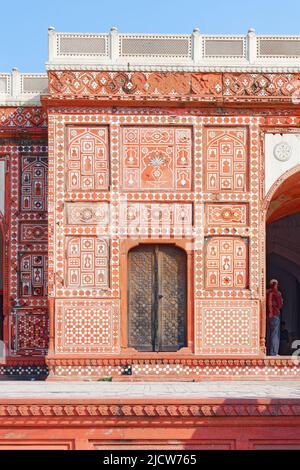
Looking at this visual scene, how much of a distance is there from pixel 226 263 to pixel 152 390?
130 inches

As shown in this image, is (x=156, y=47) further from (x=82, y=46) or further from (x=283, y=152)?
(x=283, y=152)

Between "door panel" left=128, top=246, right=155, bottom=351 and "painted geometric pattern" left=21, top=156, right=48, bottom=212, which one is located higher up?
"painted geometric pattern" left=21, top=156, right=48, bottom=212

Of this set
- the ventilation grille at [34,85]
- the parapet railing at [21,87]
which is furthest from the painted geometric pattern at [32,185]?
the ventilation grille at [34,85]

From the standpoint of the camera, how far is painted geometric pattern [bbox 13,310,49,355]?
50.5 feet

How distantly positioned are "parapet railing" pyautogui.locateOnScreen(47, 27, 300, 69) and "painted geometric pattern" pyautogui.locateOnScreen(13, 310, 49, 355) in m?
4.42

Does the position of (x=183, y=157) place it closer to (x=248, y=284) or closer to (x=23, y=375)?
(x=248, y=284)

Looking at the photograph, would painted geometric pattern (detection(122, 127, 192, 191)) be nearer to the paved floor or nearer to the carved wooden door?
the carved wooden door

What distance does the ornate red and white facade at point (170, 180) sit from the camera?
14086 millimetres

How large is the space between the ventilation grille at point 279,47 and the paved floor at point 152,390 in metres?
5.44

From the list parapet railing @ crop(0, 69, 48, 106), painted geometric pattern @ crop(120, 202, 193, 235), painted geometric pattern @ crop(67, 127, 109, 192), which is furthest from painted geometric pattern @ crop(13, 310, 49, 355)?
parapet railing @ crop(0, 69, 48, 106)

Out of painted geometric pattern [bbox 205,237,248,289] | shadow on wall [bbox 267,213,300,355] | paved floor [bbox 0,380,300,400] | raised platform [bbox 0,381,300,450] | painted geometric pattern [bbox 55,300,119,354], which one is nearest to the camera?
raised platform [bbox 0,381,300,450]

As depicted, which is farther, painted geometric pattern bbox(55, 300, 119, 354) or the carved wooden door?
the carved wooden door

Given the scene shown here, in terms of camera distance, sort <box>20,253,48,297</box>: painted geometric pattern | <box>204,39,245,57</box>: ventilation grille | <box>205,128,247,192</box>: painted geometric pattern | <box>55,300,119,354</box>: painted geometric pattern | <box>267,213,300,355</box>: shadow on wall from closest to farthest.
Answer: <box>55,300,119,354</box>: painted geometric pattern, <box>205,128,247,192</box>: painted geometric pattern, <box>204,39,245,57</box>: ventilation grille, <box>20,253,48,297</box>: painted geometric pattern, <box>267,213,300,355</box>: shadow on wall

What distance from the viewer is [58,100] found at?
46.5 feet
